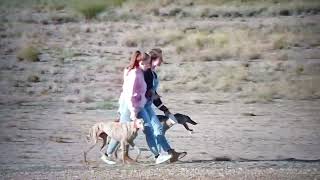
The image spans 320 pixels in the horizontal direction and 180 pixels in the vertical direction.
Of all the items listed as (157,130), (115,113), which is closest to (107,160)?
(157,130)

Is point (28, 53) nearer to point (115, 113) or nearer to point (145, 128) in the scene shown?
point (115, 113)

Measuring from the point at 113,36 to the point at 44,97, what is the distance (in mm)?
10087

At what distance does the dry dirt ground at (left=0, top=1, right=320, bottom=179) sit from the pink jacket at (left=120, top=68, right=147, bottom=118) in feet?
2.45

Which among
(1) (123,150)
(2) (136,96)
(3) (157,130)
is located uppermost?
(2) (136,96)

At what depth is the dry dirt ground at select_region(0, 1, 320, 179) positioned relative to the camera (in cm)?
1266

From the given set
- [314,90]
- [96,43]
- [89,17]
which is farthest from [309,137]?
[89,17]

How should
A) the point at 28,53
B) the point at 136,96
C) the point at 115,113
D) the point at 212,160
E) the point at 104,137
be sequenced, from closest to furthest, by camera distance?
the point at 136,96 → the point at 104,137 → the point at 212,160 → the point at 115,113 → the point at 28,53

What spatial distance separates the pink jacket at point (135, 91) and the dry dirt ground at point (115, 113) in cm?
75

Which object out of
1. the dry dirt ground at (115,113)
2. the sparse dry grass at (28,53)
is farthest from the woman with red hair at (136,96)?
the sparse dry grass at (28,53)

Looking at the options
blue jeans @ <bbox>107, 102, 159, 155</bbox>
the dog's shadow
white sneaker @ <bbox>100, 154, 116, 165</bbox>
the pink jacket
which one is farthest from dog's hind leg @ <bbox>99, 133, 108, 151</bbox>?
the dog's shadow

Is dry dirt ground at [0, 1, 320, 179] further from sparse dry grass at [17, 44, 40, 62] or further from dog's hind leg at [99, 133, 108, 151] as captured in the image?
dog's hind leg at [99, 133, 108, 151]

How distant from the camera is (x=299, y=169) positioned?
1245cm

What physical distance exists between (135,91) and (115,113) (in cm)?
689

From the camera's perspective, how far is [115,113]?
19.4m
